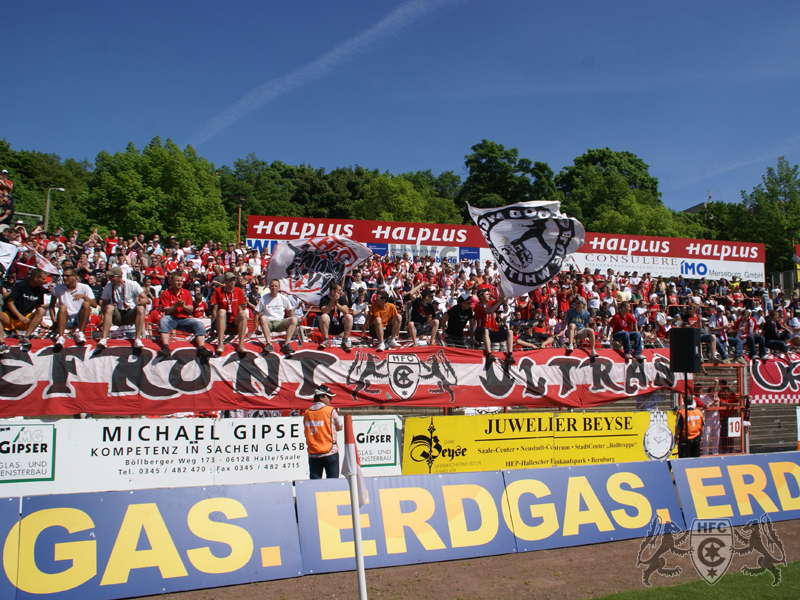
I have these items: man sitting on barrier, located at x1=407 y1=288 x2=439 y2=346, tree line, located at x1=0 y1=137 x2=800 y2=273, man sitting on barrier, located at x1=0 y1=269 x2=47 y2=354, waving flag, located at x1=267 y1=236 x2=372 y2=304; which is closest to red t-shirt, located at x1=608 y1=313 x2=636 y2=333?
man sitting on barrier, located at x1=407 y1=288 x2=439 y2=346

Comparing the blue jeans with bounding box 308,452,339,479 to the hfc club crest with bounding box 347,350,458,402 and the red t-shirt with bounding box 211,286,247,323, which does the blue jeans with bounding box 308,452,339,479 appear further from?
the red t-shirt with bounding box 211,286,247,323

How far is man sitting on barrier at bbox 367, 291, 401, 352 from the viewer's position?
42.3 ft

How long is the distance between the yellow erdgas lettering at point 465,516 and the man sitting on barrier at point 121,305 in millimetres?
6767

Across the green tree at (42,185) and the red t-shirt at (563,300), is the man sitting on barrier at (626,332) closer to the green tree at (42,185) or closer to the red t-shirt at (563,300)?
the red t-shirt at (563,300)

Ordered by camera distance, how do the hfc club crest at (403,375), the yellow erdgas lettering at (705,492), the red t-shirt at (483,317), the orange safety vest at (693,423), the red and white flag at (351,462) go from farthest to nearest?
the red t-shirt at (483,317) → the hfc club crest at (403,375) → the orange safety vest at (693,423) → the yellow erdgas lettering at (705,492) → the red and white flag at (351,462)

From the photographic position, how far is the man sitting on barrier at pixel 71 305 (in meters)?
10.6

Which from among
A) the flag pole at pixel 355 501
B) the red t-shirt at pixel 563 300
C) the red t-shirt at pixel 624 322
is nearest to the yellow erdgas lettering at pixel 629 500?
the flag pole at pixel 355 501

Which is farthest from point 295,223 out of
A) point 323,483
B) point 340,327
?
point 323,483

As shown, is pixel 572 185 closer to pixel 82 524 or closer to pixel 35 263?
pixel 35 263

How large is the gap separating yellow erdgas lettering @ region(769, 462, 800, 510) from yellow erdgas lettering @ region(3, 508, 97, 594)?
876 cm

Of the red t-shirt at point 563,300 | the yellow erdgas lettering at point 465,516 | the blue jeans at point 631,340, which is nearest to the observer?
the yellow erdgas lettering at point 465,516

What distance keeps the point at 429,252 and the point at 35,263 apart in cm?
1595

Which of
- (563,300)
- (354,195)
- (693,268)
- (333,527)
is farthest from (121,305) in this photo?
(354,195)

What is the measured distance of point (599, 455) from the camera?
11867mm
